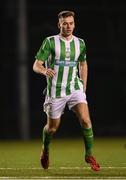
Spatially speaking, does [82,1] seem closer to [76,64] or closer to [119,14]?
[119,14]

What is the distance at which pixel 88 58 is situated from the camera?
24094 millimetres

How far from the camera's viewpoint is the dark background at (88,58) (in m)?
23.2

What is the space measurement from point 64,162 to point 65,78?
7.60 ft

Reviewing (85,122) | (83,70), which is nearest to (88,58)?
(83,70)

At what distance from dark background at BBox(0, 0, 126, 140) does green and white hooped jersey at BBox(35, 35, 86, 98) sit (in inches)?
435

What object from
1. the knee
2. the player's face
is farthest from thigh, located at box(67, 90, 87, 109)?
the player's face

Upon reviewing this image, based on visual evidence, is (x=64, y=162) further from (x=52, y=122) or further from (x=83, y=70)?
(x=83, y=70)

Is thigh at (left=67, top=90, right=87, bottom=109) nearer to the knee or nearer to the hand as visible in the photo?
the knee

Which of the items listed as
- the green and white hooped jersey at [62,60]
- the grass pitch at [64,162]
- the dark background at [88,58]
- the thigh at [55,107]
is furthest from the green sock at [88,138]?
the dark background at [88,58]

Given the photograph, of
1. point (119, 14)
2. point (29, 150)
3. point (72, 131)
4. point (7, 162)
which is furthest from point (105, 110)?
point (7, 162)

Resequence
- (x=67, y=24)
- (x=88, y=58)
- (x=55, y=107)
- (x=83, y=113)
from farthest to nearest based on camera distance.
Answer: (x=88, y=58) → (x=55, y=107) → (x=83, y=113) → (x=67, y=24)

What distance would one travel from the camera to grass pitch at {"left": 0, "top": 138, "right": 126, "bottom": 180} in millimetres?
11031

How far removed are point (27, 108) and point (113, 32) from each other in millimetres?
3236

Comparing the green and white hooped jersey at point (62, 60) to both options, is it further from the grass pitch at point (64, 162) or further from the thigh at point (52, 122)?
the grass pitch at point (64, 162)
